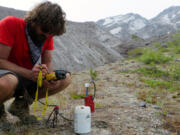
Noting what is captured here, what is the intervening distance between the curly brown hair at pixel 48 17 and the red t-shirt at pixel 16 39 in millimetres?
144

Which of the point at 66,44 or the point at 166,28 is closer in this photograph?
the point at 66,44

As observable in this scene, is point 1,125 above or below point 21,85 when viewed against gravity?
below

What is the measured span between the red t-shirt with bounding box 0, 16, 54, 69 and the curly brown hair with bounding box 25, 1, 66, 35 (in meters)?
0.14

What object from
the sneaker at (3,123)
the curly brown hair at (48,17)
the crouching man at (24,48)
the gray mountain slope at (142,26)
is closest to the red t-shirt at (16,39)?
the crouching man at (24,48)

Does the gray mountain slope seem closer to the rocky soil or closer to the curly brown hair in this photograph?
the rocky soil

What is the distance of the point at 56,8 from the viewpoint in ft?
7.38

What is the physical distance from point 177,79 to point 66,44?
31.7 ft

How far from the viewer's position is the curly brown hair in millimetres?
2189

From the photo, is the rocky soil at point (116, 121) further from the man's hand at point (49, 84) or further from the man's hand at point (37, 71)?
the man's hand at point (37, 71)

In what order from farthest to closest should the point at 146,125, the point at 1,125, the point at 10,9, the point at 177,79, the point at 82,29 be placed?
the point at 82,29
the point at 10,9
the point at 177,79
the point at 146,125
the point at 1,125

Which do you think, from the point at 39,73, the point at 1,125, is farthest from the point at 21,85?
the point at 1,125

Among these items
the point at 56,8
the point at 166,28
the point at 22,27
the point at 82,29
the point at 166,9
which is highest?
the point at 166,9

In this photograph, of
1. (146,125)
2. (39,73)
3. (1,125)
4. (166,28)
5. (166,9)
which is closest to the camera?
(39,73)

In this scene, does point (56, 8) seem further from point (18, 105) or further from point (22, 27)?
point (18, 105)
